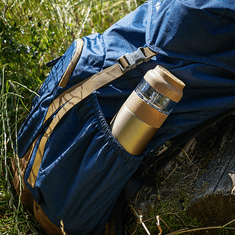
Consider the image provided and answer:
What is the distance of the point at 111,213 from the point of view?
126cm

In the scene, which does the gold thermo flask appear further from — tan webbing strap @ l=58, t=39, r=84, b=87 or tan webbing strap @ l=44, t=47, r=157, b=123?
tan webbing strap @ l=58, t=39, r=84, b=87

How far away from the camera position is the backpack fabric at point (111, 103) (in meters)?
0.90

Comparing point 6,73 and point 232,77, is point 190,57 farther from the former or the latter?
point 6,73

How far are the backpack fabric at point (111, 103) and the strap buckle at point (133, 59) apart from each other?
0.04 metres

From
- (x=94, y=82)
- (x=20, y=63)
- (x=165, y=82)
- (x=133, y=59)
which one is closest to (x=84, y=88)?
(x=94, y=82)

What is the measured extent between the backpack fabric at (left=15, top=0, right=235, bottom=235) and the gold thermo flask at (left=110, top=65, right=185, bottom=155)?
5cm

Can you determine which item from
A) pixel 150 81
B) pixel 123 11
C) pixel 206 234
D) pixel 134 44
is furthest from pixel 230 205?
pixel 123 11

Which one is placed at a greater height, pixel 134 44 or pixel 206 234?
pixel 134 44

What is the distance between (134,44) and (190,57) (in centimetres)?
28

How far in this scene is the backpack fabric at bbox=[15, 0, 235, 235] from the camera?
0.90m

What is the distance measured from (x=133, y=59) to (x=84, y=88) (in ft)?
0.84

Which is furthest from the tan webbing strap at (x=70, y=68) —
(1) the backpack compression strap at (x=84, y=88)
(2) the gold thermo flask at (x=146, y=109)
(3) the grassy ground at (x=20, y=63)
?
(2) the gold thermo flask at (x=146, y=109)

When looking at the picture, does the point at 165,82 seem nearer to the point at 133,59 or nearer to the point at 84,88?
the point at 133,59

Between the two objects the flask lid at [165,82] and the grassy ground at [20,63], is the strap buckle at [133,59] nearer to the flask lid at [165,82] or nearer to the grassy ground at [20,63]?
the flask lid at [165,82]
